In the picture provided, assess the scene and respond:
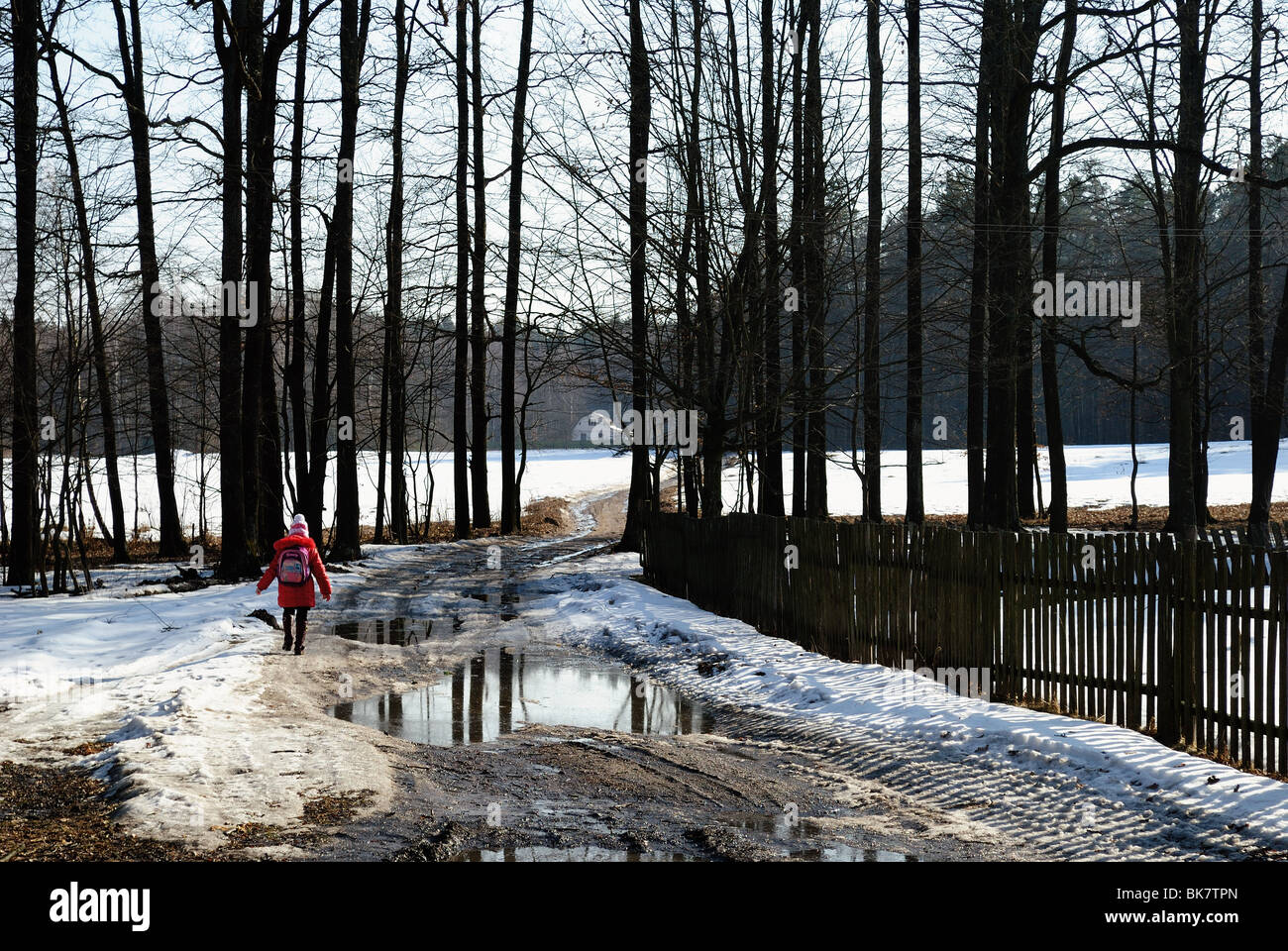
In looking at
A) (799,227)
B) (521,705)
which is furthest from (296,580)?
(799,227)

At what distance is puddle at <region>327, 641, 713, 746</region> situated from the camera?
8906 mm

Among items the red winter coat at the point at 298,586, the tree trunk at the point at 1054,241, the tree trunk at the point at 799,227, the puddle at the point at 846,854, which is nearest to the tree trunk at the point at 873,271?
the tree trunk at the point at 799,227

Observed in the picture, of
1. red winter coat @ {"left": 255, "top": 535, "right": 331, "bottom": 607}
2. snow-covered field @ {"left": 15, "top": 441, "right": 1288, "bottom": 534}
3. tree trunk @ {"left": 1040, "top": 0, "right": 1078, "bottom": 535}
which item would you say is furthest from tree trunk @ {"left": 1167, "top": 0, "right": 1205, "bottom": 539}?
red winter coat @ {"left": 255, "top": 535, "right": 331, "bottom": 607}

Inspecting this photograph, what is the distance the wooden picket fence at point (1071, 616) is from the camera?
7531 millimetres

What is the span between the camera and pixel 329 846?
561cm

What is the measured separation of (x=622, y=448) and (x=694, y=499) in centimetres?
459

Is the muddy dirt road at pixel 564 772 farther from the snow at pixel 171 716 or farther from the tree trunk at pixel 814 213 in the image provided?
the tree trunk at pixel 814 213

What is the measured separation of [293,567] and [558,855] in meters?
7.38

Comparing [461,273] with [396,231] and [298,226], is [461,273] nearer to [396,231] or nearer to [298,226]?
[396,231]

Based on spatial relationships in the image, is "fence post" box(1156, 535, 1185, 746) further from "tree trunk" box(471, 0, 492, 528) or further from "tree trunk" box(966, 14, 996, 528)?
"tree trunk" box(471, 0, 492, 528)

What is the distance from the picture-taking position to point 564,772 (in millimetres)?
7371

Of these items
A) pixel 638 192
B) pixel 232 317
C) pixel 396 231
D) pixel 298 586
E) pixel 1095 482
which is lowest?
pixel 1095 482
